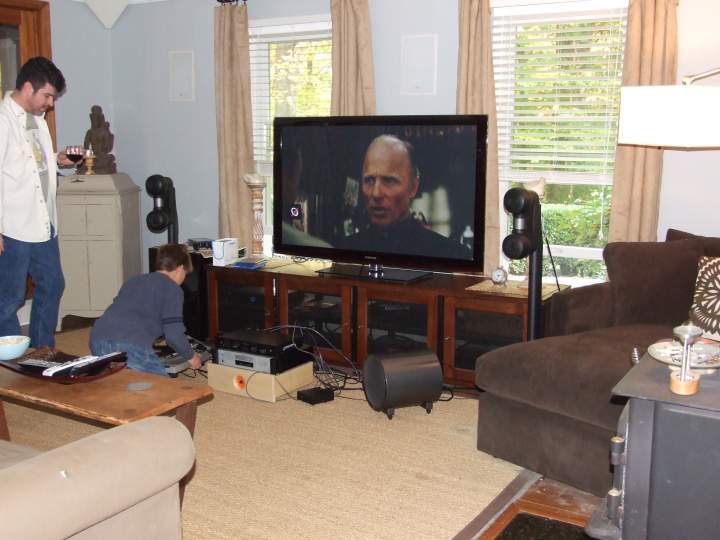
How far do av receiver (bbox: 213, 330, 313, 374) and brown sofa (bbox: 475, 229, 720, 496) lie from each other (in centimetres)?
119

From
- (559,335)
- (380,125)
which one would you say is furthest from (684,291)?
(380,125)

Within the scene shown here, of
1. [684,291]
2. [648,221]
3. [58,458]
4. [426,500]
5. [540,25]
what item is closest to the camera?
[58,458]

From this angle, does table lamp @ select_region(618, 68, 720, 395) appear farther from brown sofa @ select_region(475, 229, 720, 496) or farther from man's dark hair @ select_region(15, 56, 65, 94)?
man's dark hair @ select_region(15, 56, 65, 94)

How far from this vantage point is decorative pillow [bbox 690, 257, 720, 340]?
330cm

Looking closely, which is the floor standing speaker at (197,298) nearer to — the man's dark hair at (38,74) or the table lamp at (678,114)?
the man's dark hair at (38,74)

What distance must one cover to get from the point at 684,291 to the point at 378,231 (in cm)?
167

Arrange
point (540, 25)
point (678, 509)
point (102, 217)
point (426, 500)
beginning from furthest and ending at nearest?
point (102, 217) < point (540, 25) < point (426, 500) < point (678, 509)

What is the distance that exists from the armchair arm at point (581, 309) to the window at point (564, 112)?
2.41 ft

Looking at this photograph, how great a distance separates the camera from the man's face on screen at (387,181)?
171 inches

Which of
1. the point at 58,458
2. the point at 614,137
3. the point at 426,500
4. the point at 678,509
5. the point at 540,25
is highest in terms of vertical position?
the point at 540,25

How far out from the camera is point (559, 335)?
354cm

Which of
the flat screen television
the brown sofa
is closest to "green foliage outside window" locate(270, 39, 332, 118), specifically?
the flat screen television

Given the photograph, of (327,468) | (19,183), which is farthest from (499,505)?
(19,183)

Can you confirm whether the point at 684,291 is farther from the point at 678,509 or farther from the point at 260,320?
the point at 260,320
